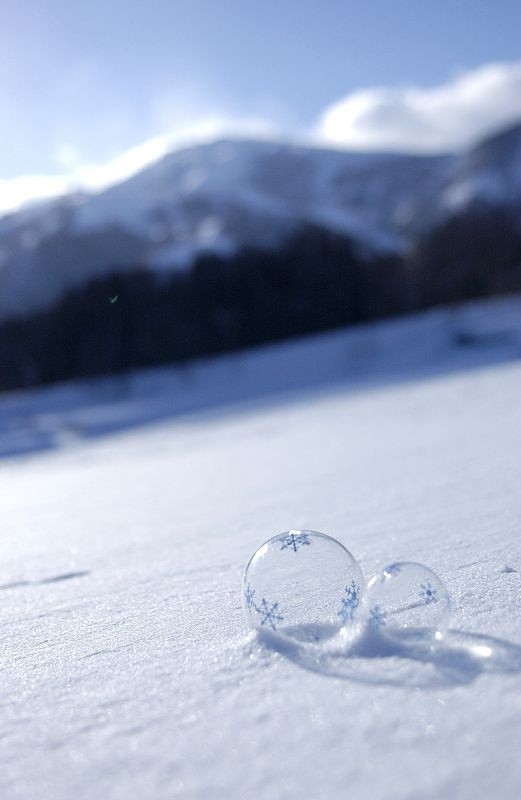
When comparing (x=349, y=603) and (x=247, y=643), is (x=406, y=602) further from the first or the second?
(x=247, y=643)

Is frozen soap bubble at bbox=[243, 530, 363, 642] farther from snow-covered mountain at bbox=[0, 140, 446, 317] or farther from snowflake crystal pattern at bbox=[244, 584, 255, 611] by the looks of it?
snow-covered mountain at bbox=[0, 140, 446, 317]

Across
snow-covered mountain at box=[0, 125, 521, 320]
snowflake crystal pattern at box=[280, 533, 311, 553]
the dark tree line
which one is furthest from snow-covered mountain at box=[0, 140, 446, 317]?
snowflake crystal pattern at box=[280, 533, 311, 553]

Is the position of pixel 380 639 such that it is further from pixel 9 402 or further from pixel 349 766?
pixel 9 402

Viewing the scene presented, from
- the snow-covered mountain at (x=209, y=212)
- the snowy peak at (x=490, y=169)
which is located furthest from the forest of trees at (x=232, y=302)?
the snowy peak at (x=490, y=169)

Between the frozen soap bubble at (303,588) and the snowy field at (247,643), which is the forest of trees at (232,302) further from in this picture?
the frozen soap bubble at (303,588)

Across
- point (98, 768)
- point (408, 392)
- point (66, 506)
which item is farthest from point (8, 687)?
point (408, 392)
